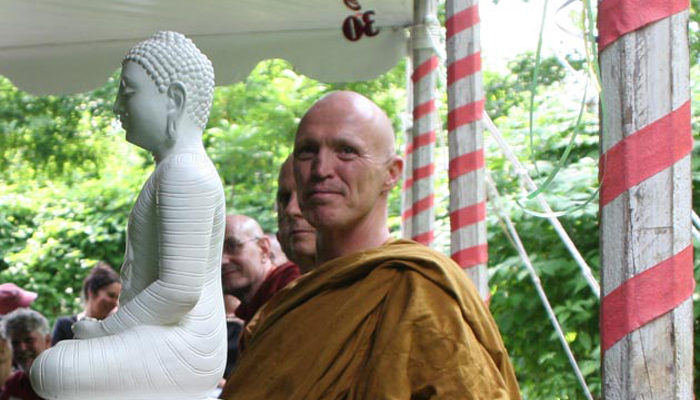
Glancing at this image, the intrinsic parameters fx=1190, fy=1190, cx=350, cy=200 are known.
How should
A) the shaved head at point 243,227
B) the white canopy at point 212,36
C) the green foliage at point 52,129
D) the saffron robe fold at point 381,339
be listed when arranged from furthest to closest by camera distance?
1. the green foliage at point 52,129
2. the white canopy at point 212,36
3. the shaved head at point 243,227
4. the saffron robe fold at point 381,339

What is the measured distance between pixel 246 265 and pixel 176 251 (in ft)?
7.82

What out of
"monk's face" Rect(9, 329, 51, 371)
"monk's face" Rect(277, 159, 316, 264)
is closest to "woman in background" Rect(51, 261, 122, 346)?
"monk's face" Rect(9, 329, 51, 371)

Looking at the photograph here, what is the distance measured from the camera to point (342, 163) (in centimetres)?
272

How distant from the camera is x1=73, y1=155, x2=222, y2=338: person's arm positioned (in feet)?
6.36

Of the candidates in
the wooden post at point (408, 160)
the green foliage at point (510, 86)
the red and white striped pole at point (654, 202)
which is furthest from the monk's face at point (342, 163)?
the green foliage at point (510, 86)

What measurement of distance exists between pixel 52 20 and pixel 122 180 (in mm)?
6715

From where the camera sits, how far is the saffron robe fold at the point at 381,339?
2.35 meters

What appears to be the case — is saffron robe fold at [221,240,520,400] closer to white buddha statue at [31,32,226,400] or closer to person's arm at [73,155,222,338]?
white buddha statue at [31,32,226,400]

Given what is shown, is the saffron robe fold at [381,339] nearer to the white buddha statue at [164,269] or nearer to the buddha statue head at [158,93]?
the white buddha statue at [164,269]

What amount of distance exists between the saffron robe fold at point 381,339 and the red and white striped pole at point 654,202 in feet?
0.94

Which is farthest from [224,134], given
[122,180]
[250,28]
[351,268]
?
[351,268]

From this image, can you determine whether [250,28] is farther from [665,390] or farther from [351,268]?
[665,390]

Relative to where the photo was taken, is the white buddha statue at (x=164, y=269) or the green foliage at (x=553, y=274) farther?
the green foliage at (x=553, y=274)

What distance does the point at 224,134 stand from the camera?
10641mm
